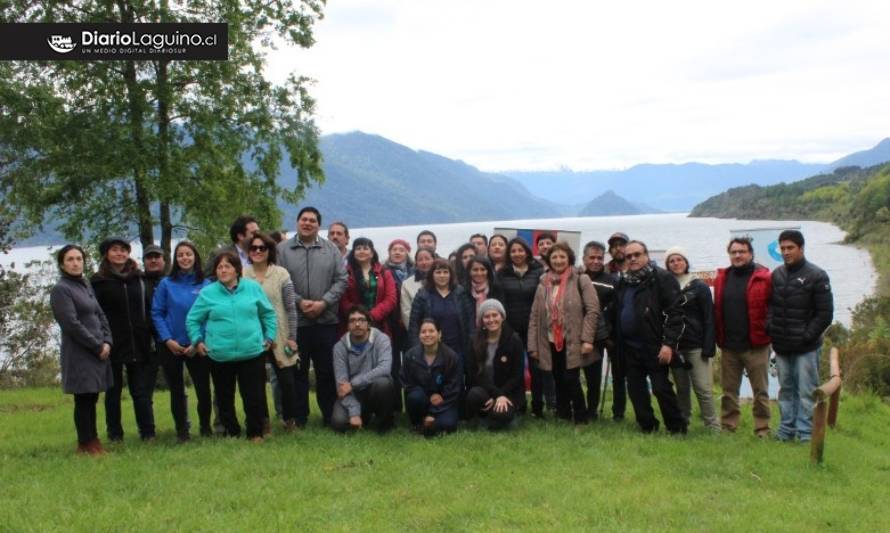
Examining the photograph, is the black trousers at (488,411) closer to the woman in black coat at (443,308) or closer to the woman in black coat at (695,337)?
the woman in black coat at (443,308)

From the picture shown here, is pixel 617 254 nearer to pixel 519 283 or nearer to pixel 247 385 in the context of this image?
pixel 519 283

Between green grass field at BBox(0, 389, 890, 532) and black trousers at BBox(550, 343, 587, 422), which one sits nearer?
green grass field at BBox(0, 389, 890, 532)

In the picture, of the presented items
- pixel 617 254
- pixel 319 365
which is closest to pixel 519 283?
pixel 617 254

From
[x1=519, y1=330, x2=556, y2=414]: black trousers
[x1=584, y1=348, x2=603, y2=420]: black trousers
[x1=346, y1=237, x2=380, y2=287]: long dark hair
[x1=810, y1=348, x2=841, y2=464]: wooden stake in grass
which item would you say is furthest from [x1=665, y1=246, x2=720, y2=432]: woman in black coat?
[x1=346, y1=237, x2=380, y2=287]: long dark hair

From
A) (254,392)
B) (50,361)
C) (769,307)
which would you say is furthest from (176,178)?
(769,307)

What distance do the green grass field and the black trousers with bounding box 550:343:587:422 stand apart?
244 millimetres

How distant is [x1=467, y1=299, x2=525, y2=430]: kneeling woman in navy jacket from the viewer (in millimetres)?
7516

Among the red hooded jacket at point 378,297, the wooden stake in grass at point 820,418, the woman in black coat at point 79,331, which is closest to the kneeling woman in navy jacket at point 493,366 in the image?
the red hooded jacket at point 378,297

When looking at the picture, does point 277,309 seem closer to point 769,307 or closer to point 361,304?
point 361,304

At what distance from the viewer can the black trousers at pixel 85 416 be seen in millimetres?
6633

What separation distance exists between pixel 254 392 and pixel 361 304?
1511 millimetres

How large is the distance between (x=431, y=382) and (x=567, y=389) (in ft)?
5.18

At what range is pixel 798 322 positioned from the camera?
707 cm

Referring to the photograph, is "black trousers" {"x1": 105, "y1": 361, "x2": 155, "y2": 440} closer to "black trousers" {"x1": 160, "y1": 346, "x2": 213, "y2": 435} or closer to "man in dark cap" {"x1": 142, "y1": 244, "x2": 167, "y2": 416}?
"man in dark cap" {"x1": 142, "y1": 244, "x2": 167, "y2": 416}
